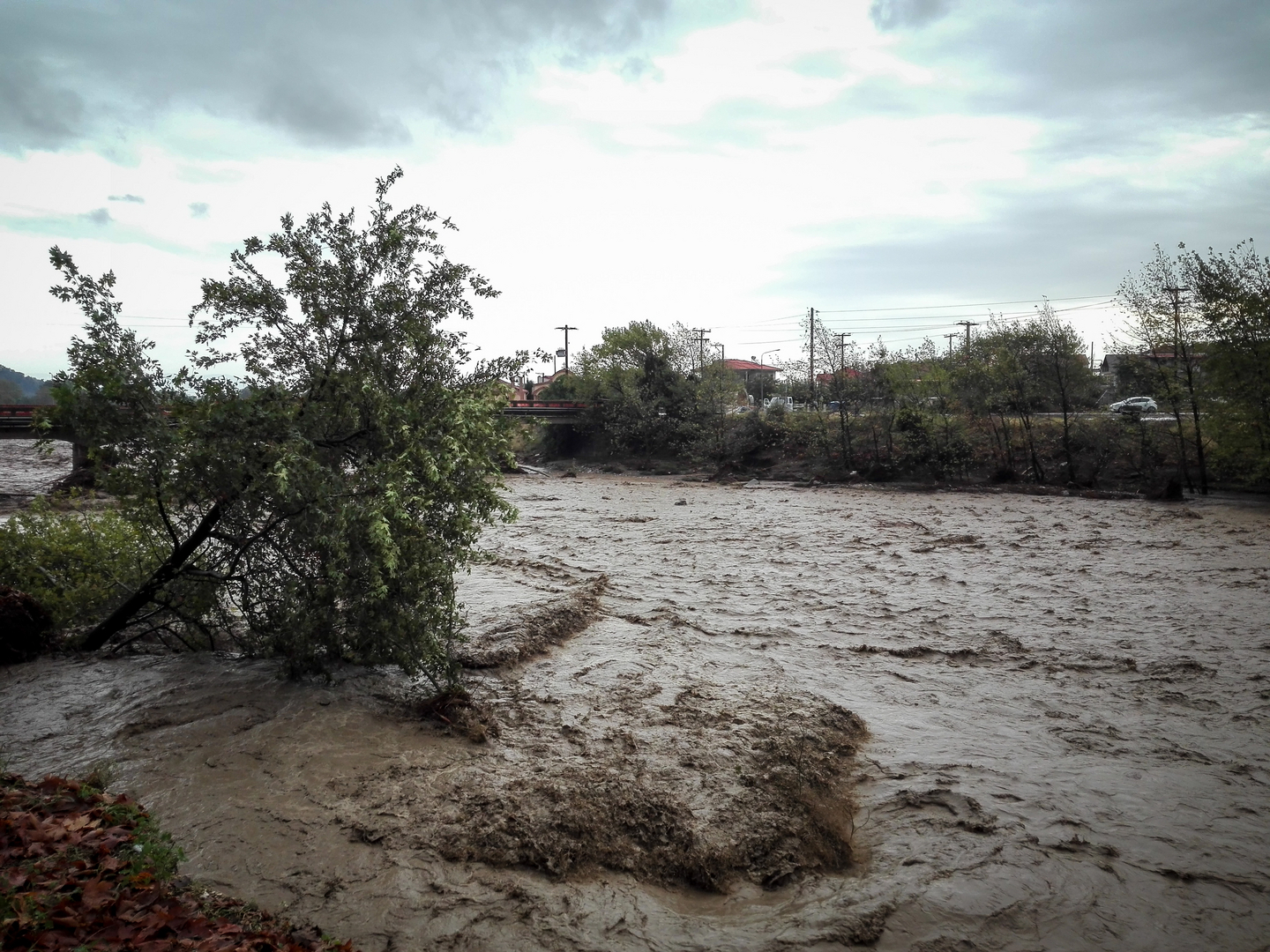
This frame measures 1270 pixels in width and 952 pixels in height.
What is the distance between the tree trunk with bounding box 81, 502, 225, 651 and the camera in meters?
8.97

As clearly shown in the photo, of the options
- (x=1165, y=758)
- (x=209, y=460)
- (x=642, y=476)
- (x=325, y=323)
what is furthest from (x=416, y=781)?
(x=642, y=476)

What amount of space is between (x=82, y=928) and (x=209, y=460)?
484 centimetres

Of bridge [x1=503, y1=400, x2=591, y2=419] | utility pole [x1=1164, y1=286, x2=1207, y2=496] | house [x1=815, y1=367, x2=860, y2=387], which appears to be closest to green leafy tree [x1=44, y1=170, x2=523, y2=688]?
utility pole [x1=1164, y1=286, x2=1207, y2=496]

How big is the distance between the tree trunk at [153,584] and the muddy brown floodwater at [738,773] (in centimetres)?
53

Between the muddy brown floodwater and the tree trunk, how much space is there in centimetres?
53

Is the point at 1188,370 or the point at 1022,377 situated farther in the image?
the point at 1022,377

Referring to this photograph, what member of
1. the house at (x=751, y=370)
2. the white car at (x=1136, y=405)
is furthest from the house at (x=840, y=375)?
the house at (x=751, y=370)

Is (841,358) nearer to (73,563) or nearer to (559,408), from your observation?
(559,408)

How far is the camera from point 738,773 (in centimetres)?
757

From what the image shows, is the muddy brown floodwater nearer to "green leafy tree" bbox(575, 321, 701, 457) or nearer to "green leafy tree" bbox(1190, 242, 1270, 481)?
"green leafy tree" bbox(1190, 242, 1270, 481)

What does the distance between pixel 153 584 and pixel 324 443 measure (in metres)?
2.99

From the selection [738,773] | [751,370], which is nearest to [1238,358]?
[738,773]

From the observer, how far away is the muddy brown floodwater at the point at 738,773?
5637mm

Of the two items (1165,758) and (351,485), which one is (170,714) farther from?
(1165,758)
